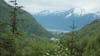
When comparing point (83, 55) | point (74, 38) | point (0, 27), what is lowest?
point (83, 55)

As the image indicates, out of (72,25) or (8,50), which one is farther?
(72,25)

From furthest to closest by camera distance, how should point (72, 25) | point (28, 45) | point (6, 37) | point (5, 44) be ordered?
point (28, 45) < point (72, 25) < point (6, 37) < point (5, 44)

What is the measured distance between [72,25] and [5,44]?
44.6ft

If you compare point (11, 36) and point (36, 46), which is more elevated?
point (11, 36)

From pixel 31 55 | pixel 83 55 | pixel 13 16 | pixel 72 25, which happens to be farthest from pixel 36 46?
pixel 13 16

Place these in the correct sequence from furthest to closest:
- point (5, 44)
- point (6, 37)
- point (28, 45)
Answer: point (28, 45), point (6, 37), point (5, 44)

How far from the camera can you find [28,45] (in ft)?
106

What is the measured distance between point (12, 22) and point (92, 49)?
16591 mm

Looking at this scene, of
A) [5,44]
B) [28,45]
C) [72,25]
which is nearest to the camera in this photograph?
[5,44]

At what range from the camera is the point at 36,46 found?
35531mm

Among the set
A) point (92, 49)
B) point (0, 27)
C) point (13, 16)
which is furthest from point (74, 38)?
point (0, 27)

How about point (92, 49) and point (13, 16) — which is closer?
point (13, 16)

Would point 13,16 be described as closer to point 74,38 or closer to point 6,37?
point 6,37

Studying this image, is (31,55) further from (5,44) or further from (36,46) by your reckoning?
(5,44)
